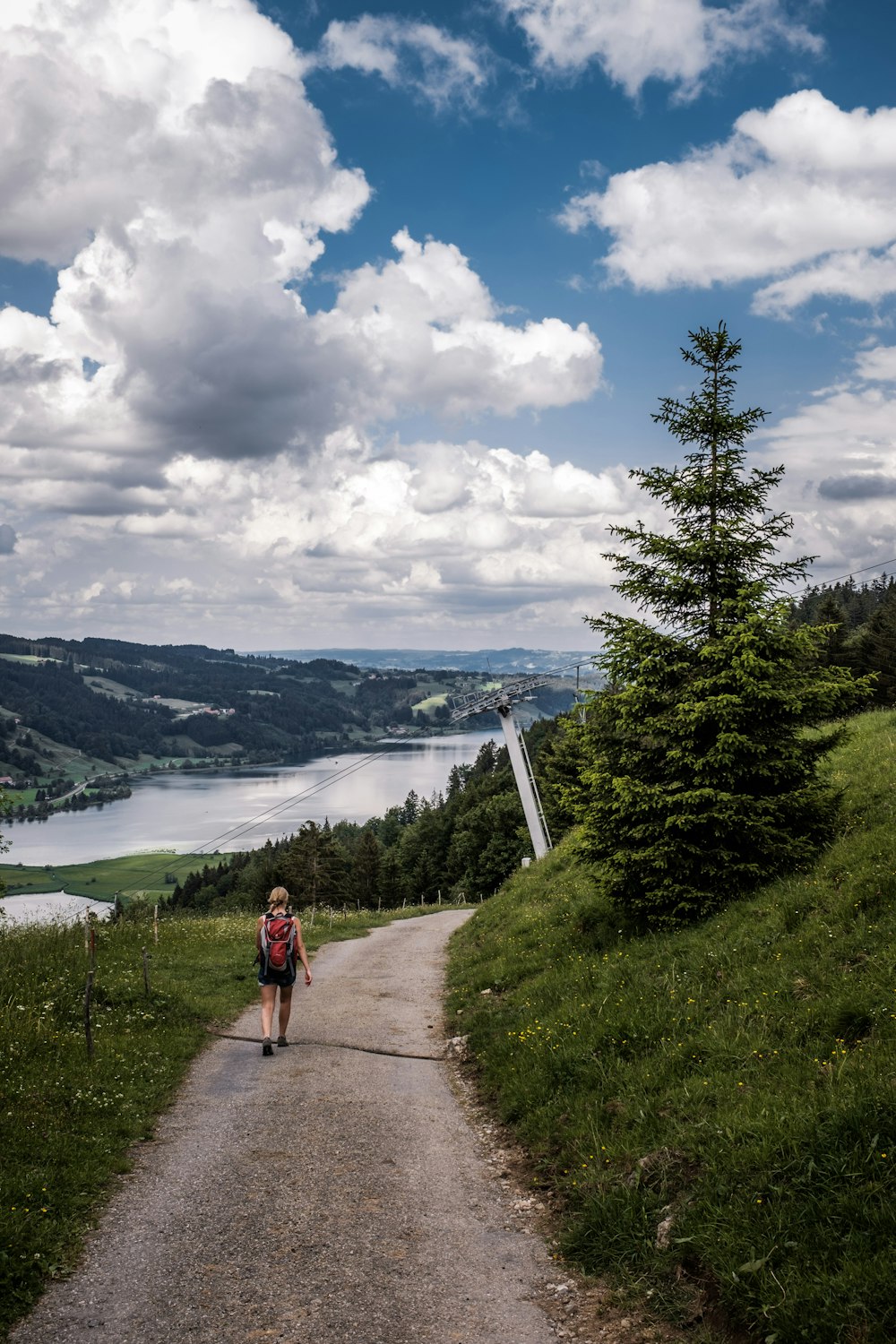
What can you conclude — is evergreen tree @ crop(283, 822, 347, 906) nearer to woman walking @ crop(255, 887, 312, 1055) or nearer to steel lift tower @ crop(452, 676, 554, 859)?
steel lift tower @ crop(452, 676, 554, 859)

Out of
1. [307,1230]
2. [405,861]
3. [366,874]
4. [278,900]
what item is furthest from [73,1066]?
[405,861]

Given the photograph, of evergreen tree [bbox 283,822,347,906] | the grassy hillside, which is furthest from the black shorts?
evergreen tree [bbox 283,822,347,906]

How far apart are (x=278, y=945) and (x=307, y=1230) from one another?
534 centimetres

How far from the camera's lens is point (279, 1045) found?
1146cm

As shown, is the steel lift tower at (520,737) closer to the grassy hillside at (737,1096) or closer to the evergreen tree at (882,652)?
the evergreen tree at (882,652)

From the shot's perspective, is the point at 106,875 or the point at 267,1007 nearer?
the point at 267,1007

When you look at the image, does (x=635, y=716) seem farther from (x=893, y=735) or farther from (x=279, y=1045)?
(x=893, y=735)

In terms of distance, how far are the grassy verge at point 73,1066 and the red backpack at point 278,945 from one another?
1.57 metres

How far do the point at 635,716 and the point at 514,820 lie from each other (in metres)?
66.8

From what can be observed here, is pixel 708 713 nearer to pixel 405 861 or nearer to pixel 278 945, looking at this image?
pixel 278 945

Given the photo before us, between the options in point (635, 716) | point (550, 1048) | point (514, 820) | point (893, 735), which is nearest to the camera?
point (550, 1048)

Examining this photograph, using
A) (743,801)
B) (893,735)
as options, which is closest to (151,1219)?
(743,801)

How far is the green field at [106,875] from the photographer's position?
5423 inches

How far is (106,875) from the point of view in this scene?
149250mm
